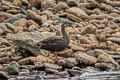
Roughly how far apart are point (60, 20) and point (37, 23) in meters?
1.45

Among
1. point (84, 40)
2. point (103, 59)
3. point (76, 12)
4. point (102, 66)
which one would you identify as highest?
point (76, 12)

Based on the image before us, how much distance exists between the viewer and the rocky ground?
14.2 metres

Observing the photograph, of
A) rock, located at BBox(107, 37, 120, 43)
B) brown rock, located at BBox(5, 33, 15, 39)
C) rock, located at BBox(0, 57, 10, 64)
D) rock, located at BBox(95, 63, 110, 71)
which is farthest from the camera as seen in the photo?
brown rock, located at BBox(5, 33, 15, 39)

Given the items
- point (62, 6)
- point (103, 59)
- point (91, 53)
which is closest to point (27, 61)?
point (91, 53)

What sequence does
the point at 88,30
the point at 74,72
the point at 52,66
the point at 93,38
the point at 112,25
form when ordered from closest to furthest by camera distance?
the point at 74,72 → the point at 52,66 → the point at 93,38 → the point at 88,30 → the point at 112,25

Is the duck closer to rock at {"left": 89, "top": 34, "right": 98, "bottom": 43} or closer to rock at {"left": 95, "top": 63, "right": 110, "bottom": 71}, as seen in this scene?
rock at {"left": 95, "top": 63, "right": 110, "bottom": 71}

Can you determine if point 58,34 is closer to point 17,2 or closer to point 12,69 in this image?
point 12,69

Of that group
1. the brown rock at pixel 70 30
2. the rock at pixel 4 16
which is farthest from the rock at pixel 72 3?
the brown rock at pixel 70 30

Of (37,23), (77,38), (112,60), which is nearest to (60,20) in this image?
(37,23)

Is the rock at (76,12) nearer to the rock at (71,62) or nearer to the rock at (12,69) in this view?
the rock at (71,62)

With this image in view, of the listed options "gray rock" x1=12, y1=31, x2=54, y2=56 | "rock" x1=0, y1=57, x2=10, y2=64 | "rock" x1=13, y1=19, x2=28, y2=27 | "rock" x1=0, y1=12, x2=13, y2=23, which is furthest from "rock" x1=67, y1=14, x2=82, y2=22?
"rock" x1=0, y1=57, x2=10, y2=64

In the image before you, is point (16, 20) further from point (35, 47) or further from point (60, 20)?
point (35, 47)

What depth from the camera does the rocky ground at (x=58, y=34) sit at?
1416 centimetres

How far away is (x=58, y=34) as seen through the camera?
1694 cm
